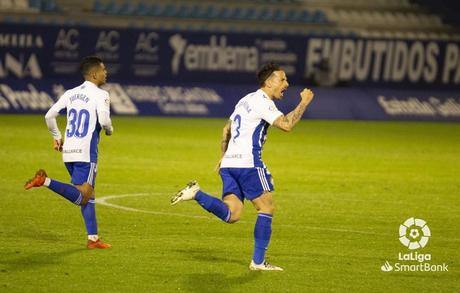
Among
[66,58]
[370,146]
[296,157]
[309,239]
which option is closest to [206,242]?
[309,239]

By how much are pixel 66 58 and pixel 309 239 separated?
1795 centimetres

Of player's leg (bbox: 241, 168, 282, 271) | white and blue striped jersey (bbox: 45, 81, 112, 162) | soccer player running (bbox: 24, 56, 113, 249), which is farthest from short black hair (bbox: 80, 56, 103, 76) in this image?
player's leg (bbox: 241, 168, 282, 271)

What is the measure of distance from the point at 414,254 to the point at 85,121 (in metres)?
3.52

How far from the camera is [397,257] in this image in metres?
10.7

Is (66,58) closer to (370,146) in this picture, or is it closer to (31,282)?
(370,146)

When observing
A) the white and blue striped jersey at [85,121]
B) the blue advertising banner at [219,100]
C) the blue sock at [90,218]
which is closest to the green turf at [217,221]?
the blue sock at [90,218]

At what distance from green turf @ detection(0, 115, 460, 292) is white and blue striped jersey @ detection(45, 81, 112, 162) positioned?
36.8 inches

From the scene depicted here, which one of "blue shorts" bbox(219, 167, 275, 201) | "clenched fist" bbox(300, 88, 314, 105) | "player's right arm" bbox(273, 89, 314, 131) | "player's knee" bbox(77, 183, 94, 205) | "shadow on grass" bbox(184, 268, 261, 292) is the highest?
"clenched fist" bbox(300, 88, 314, 105)

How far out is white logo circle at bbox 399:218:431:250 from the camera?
11.6m

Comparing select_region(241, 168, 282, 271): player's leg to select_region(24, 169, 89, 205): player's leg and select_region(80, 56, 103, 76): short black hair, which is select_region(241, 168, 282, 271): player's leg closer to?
select_region(24, 169, 89, 205): player's leg

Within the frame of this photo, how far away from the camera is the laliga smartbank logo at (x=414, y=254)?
10132mm

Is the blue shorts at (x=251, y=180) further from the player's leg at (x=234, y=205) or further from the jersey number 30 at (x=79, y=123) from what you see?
the jersey number 30 at (x=79, y=123)

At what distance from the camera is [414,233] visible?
12.2 m

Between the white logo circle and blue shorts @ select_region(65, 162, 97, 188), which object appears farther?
the white logo circle
